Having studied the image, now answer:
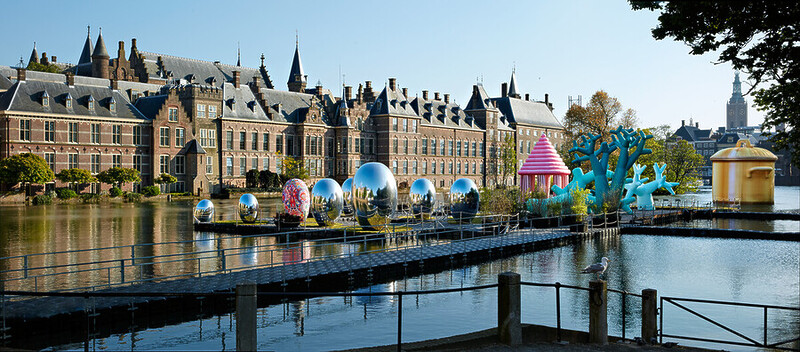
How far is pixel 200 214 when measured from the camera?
1460 inches

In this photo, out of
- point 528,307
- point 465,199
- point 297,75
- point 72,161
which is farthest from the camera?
point 297,75

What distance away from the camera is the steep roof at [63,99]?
58.9m

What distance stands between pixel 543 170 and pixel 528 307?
2722cm

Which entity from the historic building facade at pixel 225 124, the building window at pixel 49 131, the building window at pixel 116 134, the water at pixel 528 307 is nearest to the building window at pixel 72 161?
the historic building facade at pixel 225 124

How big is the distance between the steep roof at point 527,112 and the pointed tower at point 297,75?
28.0 metres

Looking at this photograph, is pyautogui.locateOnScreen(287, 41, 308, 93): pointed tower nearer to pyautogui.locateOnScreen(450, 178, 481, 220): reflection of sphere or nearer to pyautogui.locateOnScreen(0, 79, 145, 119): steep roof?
pyautogui.locateOnScreen(0, 79, 145, 119): steep roof

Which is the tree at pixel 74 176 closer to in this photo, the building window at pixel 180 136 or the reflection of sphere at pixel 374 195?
the building window at pixel 180 136

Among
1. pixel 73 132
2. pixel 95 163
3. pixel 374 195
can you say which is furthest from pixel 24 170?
pixel 374 195

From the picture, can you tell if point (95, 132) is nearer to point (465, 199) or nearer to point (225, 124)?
point (225, 124)

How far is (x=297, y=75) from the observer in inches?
3728

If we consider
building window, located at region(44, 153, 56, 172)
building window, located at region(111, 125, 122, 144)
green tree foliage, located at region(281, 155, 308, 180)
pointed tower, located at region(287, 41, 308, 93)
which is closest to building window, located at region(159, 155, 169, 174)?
building window, located at region(111, 125, 122, 144)

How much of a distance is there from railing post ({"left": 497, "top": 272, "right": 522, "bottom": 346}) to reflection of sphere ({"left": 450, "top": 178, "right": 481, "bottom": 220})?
23792 mm

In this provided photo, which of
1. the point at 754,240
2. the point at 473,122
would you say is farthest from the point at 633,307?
the point at 473,122

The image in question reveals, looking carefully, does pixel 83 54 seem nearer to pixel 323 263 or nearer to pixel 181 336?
pixel 323 263
